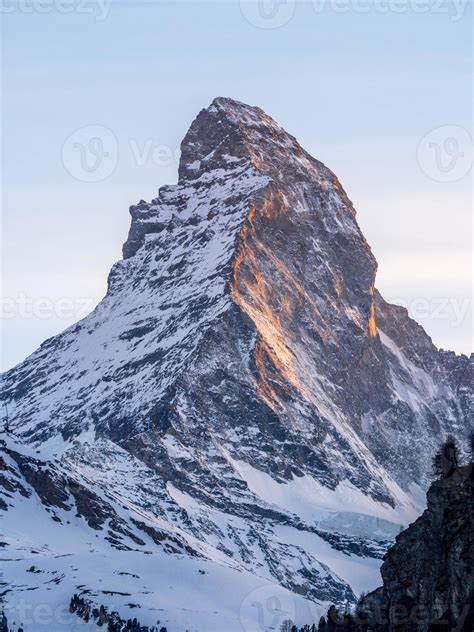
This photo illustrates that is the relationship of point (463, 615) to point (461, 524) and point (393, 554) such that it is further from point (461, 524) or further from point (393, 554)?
point (393, 554)

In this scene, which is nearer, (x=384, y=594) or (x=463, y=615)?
(x=463, y=615)

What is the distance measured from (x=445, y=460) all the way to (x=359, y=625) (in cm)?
2144

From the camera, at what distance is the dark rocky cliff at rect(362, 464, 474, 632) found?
161500 mm

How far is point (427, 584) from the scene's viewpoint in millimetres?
171375

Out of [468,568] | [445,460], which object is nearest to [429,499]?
[445,460]

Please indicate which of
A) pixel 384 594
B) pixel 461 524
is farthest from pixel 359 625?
pixel 461 524

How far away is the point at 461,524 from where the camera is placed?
169 m

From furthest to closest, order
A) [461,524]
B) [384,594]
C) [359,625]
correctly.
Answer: [359,625] → [384,594] → [461,524]

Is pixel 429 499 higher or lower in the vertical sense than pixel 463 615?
higher

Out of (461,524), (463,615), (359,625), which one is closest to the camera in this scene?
(463,615)

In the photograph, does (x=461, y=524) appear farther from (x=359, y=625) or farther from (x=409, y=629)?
(x=359, y=625)

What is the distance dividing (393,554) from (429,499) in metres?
6.70

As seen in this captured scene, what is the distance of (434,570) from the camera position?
170750mm

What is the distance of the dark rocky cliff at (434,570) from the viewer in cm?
16150
